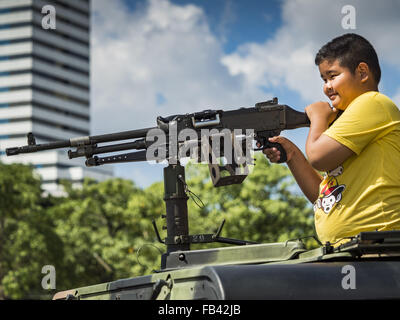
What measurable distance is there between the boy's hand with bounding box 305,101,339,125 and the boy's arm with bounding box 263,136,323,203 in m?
0.54

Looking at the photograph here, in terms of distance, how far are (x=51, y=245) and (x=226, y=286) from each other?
35888 millimetres

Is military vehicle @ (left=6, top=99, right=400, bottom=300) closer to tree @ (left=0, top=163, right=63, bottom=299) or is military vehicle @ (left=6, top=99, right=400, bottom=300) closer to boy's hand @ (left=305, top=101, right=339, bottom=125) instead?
boy's hand @ (left=305, top=101, right=339, bottom=125)

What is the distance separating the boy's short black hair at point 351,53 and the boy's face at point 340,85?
0.04m

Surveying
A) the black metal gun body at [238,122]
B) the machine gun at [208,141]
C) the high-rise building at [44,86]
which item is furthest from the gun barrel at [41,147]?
the high-rise building at [44,86]

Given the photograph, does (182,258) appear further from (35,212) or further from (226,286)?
(35,212)

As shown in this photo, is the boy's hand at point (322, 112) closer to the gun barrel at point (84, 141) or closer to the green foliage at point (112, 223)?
the gun barrel at point (84, 141)

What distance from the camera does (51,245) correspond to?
3772 centimetres

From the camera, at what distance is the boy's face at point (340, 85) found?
14.5ft

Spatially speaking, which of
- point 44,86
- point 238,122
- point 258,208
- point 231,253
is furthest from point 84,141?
point 44,86

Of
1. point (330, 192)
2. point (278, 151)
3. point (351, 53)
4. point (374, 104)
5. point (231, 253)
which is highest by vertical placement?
point (351, 53)

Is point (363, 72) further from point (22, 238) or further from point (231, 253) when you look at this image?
point (22, 238)

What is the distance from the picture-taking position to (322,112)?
4.50m

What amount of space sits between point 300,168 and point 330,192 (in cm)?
80
